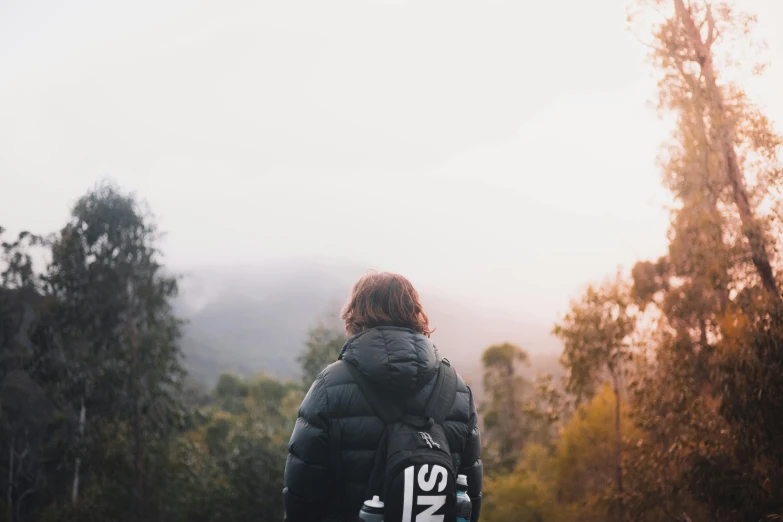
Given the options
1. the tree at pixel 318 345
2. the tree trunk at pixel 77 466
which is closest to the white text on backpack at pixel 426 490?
the tree trunk at pixel 77 466

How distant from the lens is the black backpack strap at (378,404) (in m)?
2.51

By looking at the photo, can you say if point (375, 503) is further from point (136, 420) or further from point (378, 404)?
point (136, 420)

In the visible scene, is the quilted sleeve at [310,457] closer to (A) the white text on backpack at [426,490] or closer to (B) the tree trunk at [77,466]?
(A) the white text on backpack at [426,490]

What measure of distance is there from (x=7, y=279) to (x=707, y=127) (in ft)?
79.7

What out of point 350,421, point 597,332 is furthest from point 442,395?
point 597,332

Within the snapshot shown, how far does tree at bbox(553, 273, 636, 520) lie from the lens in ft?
60.8

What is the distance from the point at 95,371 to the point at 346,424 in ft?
77.1

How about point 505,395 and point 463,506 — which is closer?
point 463,506

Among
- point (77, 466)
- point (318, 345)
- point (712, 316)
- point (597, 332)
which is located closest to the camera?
point (712, 316)

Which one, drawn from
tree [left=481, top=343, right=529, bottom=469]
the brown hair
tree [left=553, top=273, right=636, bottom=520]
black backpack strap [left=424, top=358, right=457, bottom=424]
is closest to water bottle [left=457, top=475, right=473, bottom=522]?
black backpack strap [left=424, top=358, right=457, bottom=424]

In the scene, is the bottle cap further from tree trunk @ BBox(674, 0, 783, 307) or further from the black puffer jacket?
tree trunk @ BBox(674, 0, 783, 307)

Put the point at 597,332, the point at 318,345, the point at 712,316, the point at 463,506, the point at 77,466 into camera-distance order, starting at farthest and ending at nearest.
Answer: the point at 318,345, the point at 77,466, the point at 597,332, the point at 712,316, the point at 463,506

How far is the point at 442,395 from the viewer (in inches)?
103

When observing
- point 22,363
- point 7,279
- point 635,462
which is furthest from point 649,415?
point 7,279
